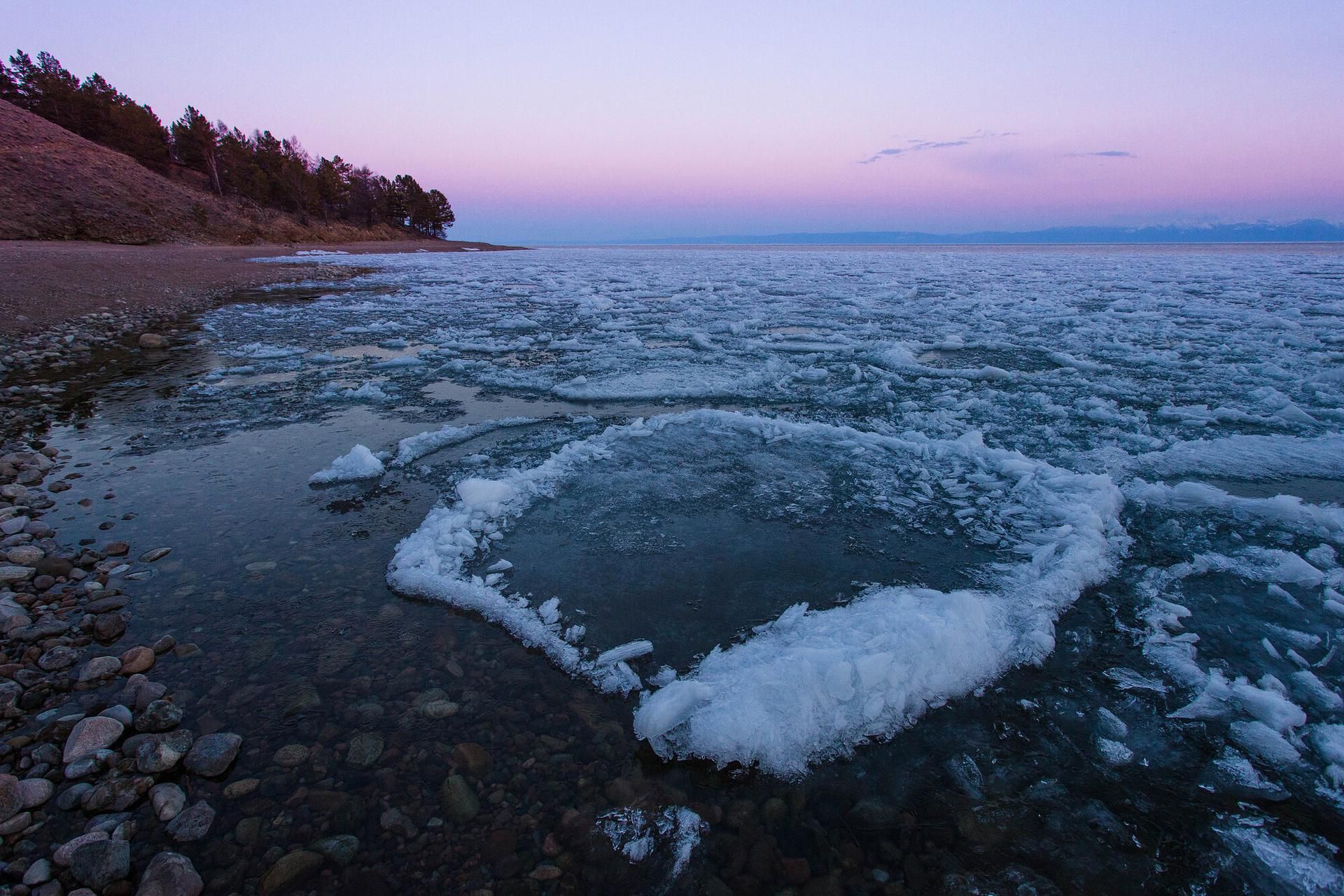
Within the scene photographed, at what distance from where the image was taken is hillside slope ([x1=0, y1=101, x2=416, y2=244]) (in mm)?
25328

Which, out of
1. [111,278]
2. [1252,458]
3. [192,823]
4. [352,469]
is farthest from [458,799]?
[111,278]

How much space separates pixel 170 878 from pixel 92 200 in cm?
4014

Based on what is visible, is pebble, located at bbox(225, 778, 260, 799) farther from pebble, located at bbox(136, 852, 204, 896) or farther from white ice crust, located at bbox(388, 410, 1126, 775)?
white ice crust, located at bbox(388, 410, 1126, 775)

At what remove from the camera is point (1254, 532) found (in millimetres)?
3258

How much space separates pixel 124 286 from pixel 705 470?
16607 mm

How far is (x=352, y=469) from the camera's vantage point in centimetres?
400

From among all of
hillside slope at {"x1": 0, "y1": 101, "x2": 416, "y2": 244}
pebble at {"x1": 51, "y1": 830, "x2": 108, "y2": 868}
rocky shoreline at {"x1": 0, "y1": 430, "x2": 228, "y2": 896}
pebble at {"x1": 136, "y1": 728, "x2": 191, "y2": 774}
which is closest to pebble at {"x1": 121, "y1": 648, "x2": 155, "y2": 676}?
rocky shoreline at {"x1": 0, "y1": 430, "x2": 228, "y2": 896}

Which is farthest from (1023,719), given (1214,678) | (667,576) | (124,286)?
(124,286)

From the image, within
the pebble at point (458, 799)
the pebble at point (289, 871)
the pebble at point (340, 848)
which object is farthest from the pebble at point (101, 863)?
the pebble at point (458, 799)

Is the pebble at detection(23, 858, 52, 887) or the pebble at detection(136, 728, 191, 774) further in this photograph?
the pebble at detection(136, 728, 191, 774)

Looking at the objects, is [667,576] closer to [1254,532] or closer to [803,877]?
[803,877]

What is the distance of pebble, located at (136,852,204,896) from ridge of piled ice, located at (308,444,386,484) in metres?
2.71

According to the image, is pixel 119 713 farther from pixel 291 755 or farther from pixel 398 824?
pixel 398 824

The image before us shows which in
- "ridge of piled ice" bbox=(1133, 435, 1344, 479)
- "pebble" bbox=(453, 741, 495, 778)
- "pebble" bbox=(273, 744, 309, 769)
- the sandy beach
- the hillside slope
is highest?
the hillside slope
